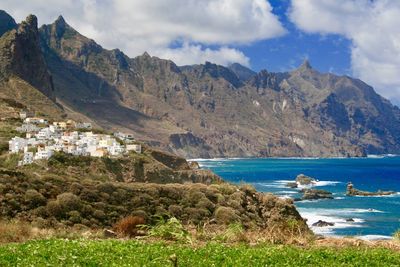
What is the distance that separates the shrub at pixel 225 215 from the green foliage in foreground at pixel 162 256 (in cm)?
Result: 1507

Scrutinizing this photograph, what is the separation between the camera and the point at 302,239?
1780 cm

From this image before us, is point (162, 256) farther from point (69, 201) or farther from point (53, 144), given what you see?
point (53, 144)

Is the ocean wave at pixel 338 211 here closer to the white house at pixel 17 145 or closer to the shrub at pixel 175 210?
the white house at pixel 17 145

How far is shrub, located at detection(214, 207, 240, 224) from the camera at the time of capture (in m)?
30.3

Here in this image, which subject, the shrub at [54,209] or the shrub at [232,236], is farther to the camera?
the shrub at [54,209]

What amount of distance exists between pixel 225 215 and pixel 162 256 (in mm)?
17793

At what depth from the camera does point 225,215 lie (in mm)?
30703

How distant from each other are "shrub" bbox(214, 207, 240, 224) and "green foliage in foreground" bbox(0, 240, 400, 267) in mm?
15069

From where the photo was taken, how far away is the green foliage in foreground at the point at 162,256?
40.9ft

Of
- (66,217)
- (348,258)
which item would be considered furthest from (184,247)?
(66,217)

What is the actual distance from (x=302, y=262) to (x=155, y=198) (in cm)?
1965

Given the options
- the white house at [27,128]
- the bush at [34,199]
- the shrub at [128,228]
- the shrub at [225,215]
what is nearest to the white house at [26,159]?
the white house at [27,128]

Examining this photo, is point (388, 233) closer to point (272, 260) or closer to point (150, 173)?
point (150, 173)

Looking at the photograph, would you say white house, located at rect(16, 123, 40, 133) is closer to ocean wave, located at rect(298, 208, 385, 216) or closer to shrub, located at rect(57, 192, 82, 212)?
ocean wave, located at rect(298, 208, 385, 216)
